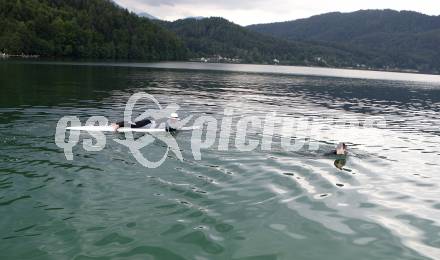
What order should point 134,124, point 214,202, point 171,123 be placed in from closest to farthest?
point 214,202 → point 134,124 → point 171,123

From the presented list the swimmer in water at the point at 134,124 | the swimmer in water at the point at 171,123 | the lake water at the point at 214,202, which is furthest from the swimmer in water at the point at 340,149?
the swimmer in water at the point at 134,124

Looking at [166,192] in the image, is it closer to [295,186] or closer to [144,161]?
[144,161]

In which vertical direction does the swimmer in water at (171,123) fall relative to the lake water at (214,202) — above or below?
above

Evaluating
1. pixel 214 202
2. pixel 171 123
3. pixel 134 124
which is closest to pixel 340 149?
pixel 214 202

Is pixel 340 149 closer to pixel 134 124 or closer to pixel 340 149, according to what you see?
pixel 340 149

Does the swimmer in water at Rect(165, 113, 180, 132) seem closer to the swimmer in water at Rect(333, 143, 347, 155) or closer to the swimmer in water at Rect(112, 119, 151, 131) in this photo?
the swimmer in water at Rect(112, 119, 151, 131)

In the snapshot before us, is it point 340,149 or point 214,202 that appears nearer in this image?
point 214,202

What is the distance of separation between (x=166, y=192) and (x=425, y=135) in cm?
2814

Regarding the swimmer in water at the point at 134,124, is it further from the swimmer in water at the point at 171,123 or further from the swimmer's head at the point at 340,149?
the swimmer's head at the point at 340,149

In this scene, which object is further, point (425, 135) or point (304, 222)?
point (425, 135)

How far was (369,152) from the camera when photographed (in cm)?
2698

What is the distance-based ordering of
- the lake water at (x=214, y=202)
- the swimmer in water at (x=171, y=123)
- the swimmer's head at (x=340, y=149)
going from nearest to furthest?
the lake water at (x=214, y=202) < the swimmer's head at (x=340, y=149) < the swimmer in water at (x=171, y=123)

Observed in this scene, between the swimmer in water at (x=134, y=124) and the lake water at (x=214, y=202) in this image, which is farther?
the swimmer in water at (x=134, y=124)

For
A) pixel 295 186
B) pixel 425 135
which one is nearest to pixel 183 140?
pixel 295 186
